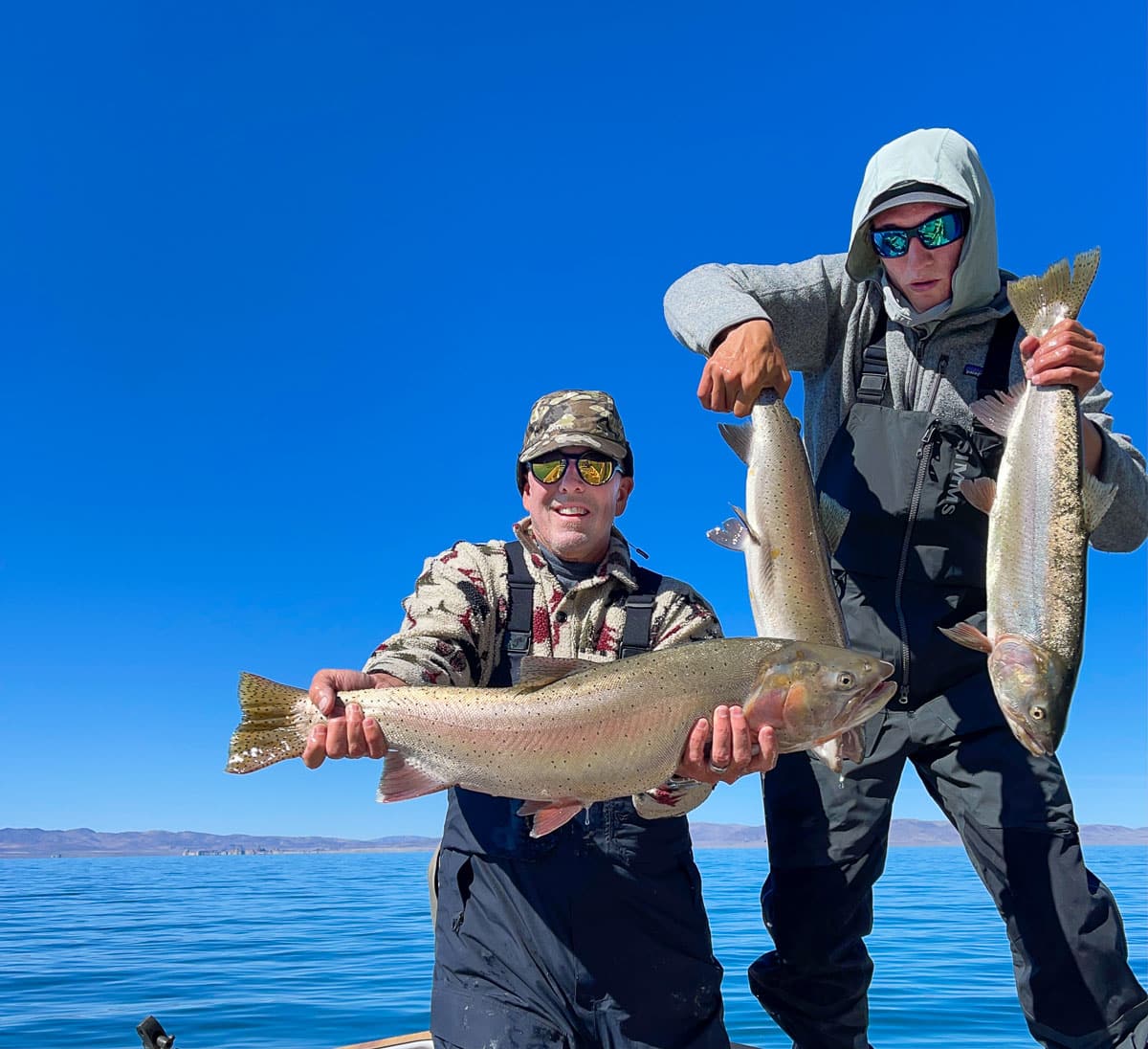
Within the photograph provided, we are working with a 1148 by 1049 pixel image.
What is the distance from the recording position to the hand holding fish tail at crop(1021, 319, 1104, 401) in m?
4.01

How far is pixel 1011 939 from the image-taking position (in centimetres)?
448

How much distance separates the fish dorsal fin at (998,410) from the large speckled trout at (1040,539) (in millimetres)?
41

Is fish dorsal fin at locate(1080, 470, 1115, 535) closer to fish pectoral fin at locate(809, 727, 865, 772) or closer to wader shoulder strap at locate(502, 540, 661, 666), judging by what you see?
fish pectoral fin at locate(809, 727, 865, 772)

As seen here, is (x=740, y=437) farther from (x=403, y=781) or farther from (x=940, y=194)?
(x=403, y=781)

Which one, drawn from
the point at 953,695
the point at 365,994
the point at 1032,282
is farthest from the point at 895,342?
the point at 365,994

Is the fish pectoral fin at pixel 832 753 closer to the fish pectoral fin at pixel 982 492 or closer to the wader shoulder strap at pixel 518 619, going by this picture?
the fish pectoral fin at pixel 982 492

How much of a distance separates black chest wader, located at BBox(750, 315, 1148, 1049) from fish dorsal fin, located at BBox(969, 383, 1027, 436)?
374 mm

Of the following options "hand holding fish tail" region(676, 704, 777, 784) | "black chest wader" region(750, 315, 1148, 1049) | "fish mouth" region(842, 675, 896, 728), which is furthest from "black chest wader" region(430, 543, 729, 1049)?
"fish mouth" region(842, 675, 896, 728)

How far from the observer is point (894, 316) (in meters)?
4.76

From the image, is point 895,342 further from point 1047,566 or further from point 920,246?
point 1047,566

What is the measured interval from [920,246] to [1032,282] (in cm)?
54

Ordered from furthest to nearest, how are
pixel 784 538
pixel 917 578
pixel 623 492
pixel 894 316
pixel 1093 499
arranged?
pixel 623 492, pixel 894 316, pixel 917 578, pixel 784 538, pixel 1093 499

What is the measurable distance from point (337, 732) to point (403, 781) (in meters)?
0.29

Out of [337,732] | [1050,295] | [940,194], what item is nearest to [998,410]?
[1050,295]
